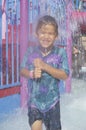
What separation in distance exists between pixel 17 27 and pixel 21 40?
0.58 feet

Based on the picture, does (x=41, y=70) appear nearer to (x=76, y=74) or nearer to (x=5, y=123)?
(x=5, y=123)

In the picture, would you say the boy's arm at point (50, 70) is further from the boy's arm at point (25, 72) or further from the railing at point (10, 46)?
the railing at point (10, 46)

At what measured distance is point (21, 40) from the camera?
173 inches

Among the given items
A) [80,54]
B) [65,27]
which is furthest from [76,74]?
[65,27]

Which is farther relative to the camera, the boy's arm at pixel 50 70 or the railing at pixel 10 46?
the railing at pixel 10 46

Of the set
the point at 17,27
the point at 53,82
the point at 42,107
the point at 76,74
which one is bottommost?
the point at 76,74

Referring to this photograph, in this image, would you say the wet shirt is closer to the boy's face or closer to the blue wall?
the boy's face

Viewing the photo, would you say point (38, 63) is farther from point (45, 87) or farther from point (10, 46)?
point (10, 46)

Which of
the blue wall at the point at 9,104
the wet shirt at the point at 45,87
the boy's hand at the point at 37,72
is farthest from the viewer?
the blue wall at the point at 9,104

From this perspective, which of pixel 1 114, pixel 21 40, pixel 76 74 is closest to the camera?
pixel 1 114

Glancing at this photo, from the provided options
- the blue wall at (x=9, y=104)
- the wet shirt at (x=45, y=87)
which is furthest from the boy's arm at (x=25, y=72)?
the blue wall at (x=9, y=104)

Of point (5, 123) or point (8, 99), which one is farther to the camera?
point (8, 99)

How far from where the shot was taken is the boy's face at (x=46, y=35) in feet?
7.77

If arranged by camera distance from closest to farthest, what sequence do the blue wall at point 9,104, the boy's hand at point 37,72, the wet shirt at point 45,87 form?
the boy's hand at point 37,72 < the wet shirt at point 45,87 < the blue wall at point 9,104
